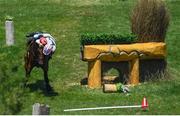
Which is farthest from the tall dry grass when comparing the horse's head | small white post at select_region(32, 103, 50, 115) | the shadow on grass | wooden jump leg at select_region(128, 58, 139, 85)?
small white post at select_region(32, 103, 50, 115)

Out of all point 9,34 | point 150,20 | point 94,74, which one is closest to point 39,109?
point 94,74

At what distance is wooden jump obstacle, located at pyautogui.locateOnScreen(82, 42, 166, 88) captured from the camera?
1561 centimetres

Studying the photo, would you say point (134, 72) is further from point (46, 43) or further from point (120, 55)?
point (46, 43)

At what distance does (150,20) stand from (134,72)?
1.47m

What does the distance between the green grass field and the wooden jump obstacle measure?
1.10 feet

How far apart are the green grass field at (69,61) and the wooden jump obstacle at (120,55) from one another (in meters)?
0.33

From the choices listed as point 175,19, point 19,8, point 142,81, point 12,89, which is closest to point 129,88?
point 142,81

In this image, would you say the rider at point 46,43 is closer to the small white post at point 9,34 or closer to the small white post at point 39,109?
the small white post at point 9,34

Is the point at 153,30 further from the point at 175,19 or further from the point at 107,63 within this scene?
the point at 175,19

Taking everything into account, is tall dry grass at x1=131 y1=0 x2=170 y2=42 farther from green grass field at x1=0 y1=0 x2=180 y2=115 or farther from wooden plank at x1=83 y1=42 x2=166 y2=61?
green grass field at x1=0 y1=0 x2=180 y2=115

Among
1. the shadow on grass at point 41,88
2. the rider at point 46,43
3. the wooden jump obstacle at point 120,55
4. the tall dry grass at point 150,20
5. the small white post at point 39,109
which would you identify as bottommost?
the shadow on grass at point 41,88

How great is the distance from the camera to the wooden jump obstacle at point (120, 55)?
51.2 feet

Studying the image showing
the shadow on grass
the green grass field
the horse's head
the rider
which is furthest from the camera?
the shadow on grass

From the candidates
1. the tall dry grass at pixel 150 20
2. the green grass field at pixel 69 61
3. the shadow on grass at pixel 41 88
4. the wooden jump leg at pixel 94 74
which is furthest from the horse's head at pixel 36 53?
the tall dry grass at pixel 150 20
